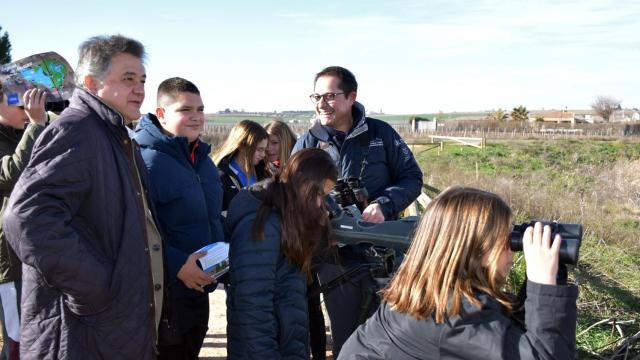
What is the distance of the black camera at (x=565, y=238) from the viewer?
1786 mm

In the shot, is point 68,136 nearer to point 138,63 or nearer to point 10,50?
point 138,63

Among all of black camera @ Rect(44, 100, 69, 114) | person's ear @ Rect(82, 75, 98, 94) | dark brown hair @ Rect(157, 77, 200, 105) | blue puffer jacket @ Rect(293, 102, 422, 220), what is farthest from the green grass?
black camera @ Rect(44, 100, 69, 114)

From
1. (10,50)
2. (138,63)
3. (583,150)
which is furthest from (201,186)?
(583,150)

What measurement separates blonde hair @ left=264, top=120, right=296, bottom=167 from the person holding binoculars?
10.7 ft

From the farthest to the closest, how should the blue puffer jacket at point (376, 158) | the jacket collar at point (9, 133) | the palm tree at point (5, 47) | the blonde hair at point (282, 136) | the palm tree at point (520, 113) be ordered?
1. the palm tree at point (520, 113)
2. the palm tree at point (5, 47)
3. the blonde hair at point (282, 136)
4. the blue puffer jacket at point (376, 158)
5. the jacket collar at point (9, 133)

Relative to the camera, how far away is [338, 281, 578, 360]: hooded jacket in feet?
5.59

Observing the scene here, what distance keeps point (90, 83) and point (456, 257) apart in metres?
1.54

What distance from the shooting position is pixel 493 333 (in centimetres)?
174

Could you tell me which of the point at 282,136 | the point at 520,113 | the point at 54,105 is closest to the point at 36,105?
the point at 54,105

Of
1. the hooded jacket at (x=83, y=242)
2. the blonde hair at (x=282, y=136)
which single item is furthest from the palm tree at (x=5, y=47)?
the hooded jacket at (x=83, y=242)

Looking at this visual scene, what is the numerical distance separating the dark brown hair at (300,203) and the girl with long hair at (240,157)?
1.80 m

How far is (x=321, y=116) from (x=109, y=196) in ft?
5.89

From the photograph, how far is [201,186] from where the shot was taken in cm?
312

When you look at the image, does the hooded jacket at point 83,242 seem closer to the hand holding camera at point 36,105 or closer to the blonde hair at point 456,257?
the hand holding camera at point 36,105
